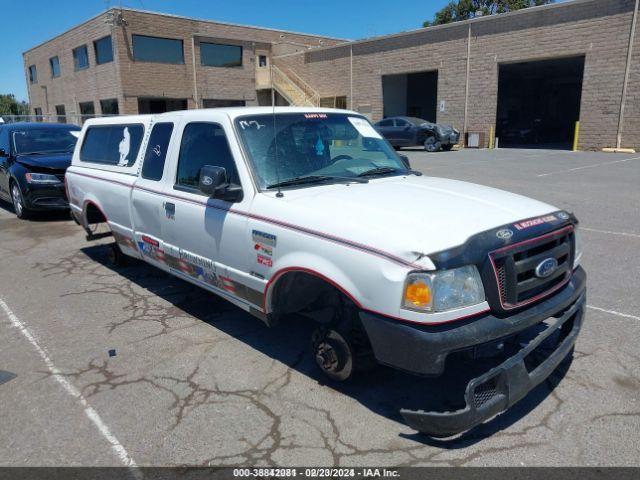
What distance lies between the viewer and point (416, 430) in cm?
307

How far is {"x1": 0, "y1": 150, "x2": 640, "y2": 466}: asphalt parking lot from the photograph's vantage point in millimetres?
2895

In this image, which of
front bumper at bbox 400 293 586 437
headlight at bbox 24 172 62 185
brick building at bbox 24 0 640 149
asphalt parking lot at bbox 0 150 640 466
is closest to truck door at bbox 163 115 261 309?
asphalt parking lot at bbox 0 150 640 466

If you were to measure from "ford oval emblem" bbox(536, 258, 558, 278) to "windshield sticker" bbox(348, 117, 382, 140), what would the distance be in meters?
2.18

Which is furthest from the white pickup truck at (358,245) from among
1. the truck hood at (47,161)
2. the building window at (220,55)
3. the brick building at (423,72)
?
the building window at (220,55)

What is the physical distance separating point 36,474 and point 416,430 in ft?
7.21

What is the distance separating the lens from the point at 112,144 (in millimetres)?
5887

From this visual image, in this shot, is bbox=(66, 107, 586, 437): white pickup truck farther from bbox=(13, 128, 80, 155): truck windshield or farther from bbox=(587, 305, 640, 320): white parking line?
bbox=(13, 128, 80, 155): truck windshield

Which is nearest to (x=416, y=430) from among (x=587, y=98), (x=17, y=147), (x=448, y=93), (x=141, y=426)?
(x=141, y=426)

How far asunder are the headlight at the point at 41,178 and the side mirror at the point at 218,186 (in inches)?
281

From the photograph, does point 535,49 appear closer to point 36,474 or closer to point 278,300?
point 278,300

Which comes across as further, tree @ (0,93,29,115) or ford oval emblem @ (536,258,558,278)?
tree @ (0,93,29,115)

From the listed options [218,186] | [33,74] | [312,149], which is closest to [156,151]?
[218,186]

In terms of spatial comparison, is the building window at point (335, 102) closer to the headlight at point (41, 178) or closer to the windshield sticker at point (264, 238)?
the headlight at point (41, 178)

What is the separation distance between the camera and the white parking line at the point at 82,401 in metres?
2.88
